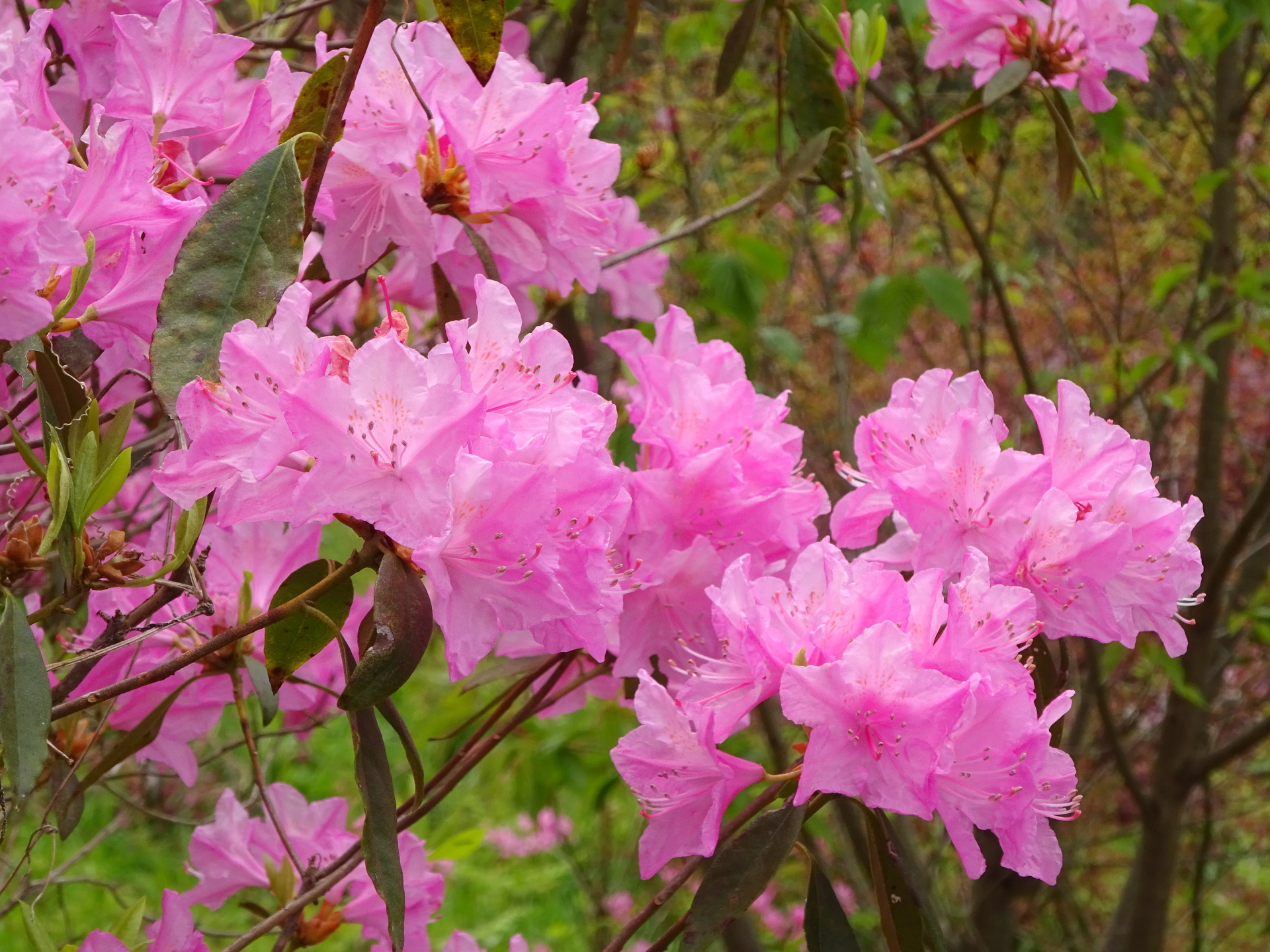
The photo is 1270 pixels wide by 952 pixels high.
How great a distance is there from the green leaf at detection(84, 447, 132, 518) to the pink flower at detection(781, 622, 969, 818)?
420 mm

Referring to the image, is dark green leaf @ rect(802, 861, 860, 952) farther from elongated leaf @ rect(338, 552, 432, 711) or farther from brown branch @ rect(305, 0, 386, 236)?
brown branch @ rect(305, 0, 386, 236)

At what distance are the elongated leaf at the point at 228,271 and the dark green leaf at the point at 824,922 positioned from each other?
1.83ft

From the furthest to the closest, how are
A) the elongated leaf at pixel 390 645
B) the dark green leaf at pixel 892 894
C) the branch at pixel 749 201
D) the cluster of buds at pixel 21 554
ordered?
the branch at pixel 749 201 → the dark green leaf at pixel 892 894 → the cluster of buds at pixel 21 554 → the elongated leaf at pixel 390 645

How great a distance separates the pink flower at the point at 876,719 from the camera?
0.78 m

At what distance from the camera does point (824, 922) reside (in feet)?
3.09

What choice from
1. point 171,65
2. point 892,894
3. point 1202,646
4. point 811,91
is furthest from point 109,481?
point 1202,646

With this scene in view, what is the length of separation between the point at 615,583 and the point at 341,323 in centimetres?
86

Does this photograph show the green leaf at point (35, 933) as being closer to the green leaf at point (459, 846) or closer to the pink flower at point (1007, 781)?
the green leaf at point (459, 846)

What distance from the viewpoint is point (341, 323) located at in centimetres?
164

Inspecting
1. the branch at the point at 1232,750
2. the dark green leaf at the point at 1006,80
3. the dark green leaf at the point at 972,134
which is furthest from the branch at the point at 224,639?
the branch at the point at 1232,750

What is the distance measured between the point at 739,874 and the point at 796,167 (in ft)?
2.39

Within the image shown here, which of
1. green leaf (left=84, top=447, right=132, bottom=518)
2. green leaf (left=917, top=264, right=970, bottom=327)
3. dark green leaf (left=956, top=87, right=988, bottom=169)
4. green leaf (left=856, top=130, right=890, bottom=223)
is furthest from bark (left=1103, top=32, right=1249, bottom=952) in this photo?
green leaf (left=84, top=447, right=132, bottom=518)

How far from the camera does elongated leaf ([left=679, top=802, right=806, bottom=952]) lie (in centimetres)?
84

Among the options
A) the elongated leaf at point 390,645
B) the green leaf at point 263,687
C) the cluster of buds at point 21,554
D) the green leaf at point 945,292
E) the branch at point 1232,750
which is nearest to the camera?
the elongated leaf at point 390,645
